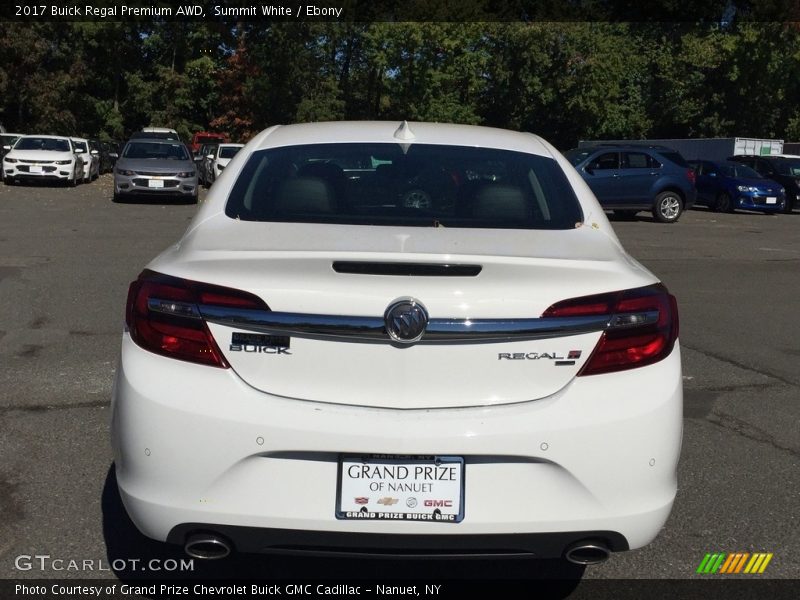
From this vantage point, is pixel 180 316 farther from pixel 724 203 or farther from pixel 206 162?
pixel 206 162

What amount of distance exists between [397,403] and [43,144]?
2866cm

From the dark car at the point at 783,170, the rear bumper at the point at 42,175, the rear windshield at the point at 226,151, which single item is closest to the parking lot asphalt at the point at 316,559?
the rear bumper at the point at 42,175

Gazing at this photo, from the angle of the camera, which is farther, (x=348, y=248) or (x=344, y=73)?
(x=344, y=73)

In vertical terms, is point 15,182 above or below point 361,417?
below

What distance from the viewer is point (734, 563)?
156 inches

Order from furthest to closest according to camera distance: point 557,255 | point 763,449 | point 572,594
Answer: point 763,449
point 572,594
point 557,255

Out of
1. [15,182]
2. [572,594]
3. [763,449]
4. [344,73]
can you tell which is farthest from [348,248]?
[344,73]

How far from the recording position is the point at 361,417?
2988 mm

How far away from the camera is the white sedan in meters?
28.0

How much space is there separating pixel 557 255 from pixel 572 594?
126 centimetres

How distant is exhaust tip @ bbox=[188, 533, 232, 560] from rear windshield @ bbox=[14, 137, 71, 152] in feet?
91.2

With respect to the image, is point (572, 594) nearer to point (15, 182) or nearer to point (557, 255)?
point (557, 255)

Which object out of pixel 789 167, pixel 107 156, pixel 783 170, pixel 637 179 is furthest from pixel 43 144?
pixel 789 167

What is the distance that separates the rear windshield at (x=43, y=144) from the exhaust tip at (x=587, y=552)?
28182mm
